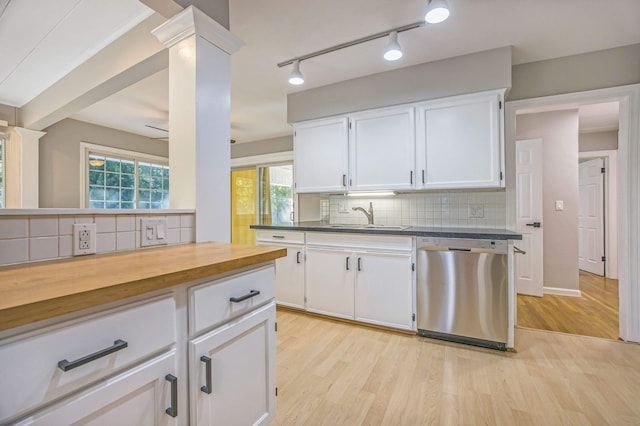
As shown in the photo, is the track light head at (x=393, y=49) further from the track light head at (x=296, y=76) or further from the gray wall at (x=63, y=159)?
the gray wall at (x=63, y=159)

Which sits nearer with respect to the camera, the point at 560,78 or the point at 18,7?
the point at 18,7

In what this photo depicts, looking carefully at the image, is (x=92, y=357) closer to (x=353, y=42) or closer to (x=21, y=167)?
(x=353, y=42)

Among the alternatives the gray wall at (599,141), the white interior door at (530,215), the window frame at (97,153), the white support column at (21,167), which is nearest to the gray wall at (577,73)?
the white interior door at (530,215)

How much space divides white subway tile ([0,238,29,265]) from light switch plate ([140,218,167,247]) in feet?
1.16

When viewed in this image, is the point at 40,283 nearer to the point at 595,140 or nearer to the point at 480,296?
the point at 480,296

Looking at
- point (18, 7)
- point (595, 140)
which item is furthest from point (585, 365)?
point (18, 7)

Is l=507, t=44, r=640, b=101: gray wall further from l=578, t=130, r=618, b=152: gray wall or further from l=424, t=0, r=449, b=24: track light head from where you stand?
l=578, t=130, r=618, b=152: gray wall

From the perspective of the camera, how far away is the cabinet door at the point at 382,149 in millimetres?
2666

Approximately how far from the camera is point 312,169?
3.13 meters

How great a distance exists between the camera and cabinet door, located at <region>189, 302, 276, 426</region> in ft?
2.77

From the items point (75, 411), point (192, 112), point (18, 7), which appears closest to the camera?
point (75, 411)

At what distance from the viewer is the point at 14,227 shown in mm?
884

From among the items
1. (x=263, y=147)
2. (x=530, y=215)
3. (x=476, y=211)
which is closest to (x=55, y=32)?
(x=263, y=147)

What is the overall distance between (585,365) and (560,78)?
2269mm
